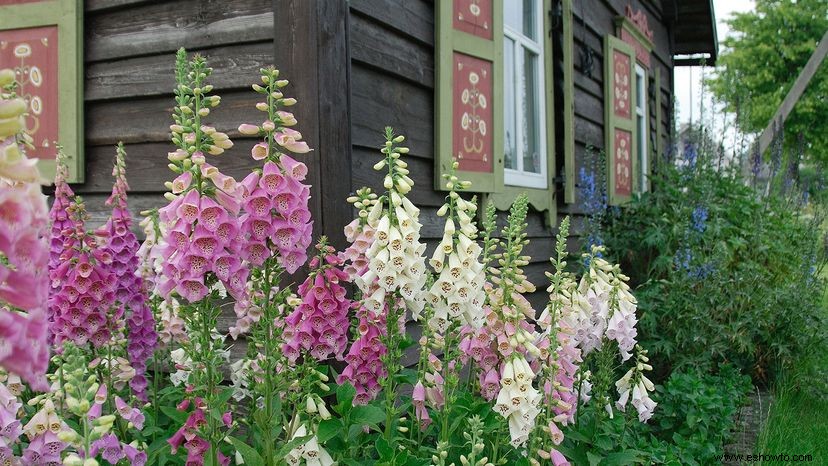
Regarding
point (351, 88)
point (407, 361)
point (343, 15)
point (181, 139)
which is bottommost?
point (407, 361)

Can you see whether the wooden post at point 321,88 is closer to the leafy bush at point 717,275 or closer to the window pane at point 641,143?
the leafy bush at point 717,275

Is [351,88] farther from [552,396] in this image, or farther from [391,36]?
[552,396]

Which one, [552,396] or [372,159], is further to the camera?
[372,159]

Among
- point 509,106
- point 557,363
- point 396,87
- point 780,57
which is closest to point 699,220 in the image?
point 509,106

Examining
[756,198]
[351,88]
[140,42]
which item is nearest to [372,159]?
[351,88]

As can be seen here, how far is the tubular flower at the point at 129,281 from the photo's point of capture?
246 centimetres

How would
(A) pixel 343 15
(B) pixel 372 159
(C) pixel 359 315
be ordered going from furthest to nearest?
(B) pixel 372 159, (A) pixel 343 15, (C) pixel 359 315

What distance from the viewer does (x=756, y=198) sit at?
7535 mm

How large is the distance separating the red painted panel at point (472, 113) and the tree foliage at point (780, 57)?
66.5ft

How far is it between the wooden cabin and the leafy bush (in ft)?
3.49

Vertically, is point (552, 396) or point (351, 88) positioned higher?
point (351, 88)

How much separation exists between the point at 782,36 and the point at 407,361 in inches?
941

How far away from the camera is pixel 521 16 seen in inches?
204

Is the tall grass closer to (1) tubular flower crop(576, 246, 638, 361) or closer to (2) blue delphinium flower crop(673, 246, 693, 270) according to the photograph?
(2) blue delphinium flower crop(673, 246, 693, 270)
